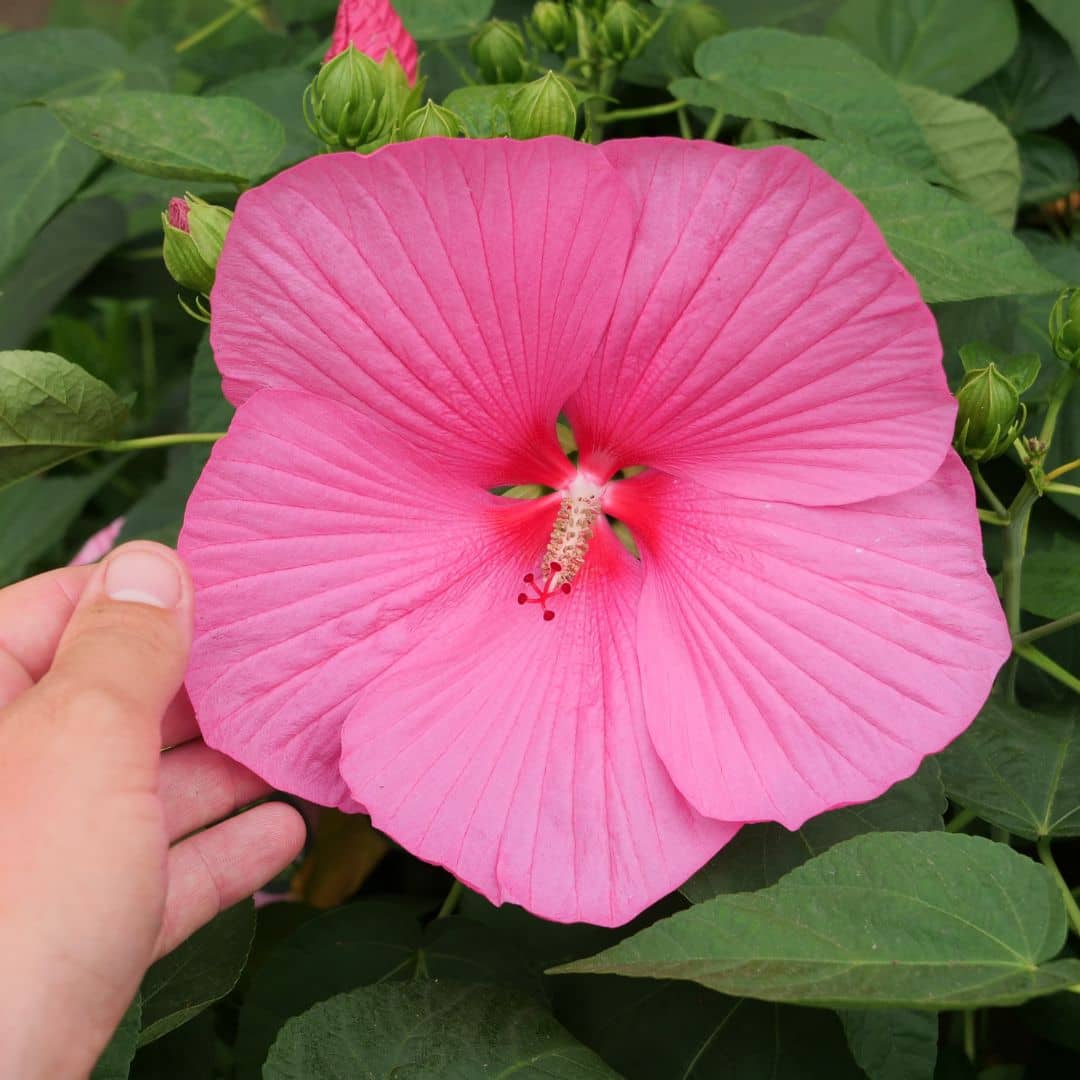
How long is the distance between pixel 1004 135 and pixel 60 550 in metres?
1.20

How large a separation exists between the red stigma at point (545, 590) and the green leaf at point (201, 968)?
33cm

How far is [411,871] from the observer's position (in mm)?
1276

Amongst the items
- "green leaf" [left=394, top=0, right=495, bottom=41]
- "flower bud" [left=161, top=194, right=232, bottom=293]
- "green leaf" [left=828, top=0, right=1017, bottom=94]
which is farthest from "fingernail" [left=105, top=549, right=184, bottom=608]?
"green leaf" [left=828, top=0, right=1017, bottom=94]

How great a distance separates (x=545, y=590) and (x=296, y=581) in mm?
193

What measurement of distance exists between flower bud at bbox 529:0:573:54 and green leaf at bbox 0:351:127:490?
52cm

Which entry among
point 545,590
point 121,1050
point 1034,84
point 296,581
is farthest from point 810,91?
point 121,1050

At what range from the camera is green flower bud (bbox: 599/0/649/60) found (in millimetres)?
1092

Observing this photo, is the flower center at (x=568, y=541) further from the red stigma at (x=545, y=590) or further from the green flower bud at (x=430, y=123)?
the green flower bud at (x=430, y=123)

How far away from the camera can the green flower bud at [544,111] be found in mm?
873

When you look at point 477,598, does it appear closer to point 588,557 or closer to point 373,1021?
point 588,557

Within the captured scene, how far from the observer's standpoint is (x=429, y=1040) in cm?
87

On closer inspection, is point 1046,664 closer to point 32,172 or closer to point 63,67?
point 32,172

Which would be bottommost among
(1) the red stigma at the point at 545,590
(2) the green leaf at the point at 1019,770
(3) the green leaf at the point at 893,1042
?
(3) the green leaf at the point at 893,1042

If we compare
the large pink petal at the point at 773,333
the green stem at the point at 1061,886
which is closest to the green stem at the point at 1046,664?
the green stem at the point at 1061,886
